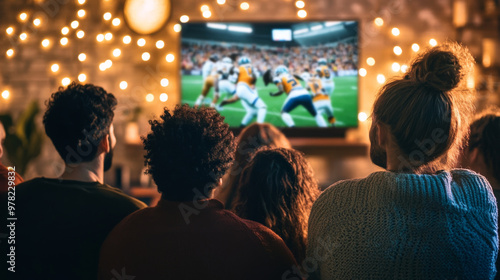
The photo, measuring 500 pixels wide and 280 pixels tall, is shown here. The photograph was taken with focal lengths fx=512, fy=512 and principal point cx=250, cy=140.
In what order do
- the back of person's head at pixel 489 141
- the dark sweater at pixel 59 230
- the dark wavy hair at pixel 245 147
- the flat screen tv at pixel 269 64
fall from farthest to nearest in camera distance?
the flat screen tv at pixel 269 64
the dark wavy hair at pixel 245 147
the back of person's head at pixel 489 141
the dark sweater at pixel 59 230

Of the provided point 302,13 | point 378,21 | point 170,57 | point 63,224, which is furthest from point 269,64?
point 63,224

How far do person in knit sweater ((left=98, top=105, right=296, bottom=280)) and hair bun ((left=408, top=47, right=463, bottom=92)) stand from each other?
17.5 inches

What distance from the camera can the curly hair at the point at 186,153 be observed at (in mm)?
1116

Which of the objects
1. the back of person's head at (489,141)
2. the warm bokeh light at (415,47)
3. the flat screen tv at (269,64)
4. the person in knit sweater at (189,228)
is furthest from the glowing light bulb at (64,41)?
the back of person's head at (489,141)

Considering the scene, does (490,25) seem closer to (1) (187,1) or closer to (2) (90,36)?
(1) (187,1)

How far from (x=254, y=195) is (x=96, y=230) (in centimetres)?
43

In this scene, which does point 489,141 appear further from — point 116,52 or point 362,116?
point 116,52

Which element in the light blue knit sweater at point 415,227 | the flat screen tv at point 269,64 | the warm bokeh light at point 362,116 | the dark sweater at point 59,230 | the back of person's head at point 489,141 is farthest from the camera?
the warm bokeh light at point 362,116

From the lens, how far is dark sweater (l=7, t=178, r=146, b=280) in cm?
125

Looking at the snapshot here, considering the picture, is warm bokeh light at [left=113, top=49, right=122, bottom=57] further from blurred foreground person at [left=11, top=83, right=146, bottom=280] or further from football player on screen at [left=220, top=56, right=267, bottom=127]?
blurred foreground person at [left=11, top=83, right=146, bottom=280]

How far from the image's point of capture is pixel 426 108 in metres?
1.06

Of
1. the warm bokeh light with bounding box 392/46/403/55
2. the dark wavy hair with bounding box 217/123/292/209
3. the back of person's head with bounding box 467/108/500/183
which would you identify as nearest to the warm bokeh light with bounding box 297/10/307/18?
the warm bokeh light with bounding box 392/46/403/55

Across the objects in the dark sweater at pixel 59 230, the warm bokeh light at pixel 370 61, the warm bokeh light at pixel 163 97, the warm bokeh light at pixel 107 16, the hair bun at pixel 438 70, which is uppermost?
A: the warm bokeh light at pixel 107 16

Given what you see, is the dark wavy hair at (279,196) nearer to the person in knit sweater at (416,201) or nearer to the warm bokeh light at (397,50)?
the person in knit sweater at (416,201)
